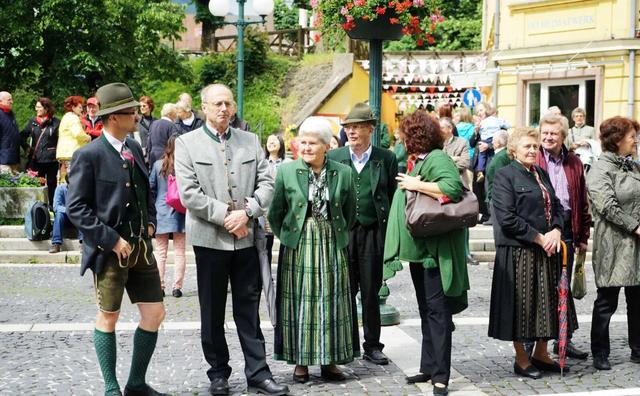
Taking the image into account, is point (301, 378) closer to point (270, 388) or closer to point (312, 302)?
point (270, 388)

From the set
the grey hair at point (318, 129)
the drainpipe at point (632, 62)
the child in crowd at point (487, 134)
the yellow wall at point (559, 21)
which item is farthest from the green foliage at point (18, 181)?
the yellow wall at point (559, 21)

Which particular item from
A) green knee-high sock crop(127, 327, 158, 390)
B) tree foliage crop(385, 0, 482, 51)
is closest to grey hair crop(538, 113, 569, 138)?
green knee-high sock crop(127, 327, 158, 390)

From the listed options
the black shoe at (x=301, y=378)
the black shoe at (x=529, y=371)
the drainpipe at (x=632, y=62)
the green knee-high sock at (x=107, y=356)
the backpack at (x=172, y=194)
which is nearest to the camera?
the green knee-high sock at (x=107, y=356)

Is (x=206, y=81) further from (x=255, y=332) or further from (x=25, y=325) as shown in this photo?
(x=255, y=332)

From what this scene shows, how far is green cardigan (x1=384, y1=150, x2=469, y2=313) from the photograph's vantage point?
6.45 metres

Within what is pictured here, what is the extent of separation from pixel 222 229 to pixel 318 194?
2.52ft

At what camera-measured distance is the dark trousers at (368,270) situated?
7398 millimetres

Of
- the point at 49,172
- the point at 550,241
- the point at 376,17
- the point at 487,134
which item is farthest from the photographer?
the point at 487,134

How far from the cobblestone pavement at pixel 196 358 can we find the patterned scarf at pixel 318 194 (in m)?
1.21

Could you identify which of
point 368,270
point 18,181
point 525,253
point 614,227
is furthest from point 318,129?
point 18,181

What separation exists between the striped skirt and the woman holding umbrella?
6.84 feet

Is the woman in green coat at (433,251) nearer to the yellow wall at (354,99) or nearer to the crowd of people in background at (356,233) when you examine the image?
the crowd of people in background at (356,233)

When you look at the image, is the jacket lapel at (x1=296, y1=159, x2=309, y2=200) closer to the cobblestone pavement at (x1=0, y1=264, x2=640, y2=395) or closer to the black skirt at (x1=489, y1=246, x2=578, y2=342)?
the cobblestone pavement at (x1=0, y1=264, x2=640, y2=395)

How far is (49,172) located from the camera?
48.5 ft
